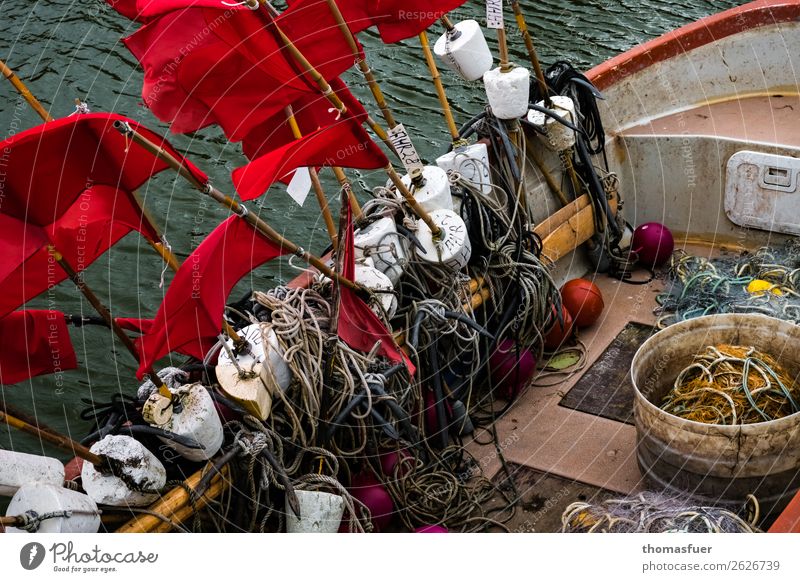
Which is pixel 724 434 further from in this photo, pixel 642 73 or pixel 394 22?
pixel 642 73

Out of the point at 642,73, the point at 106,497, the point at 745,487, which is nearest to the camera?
the point at 106,497

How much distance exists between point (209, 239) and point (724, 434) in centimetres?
180

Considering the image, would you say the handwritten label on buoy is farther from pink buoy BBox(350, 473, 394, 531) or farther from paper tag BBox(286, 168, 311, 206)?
pink buoy BBox(350, 473, 394, 531)

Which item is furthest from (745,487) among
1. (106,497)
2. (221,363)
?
(106,497)

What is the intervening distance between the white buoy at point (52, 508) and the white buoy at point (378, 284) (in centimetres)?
138

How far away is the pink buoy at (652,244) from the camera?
204 inches

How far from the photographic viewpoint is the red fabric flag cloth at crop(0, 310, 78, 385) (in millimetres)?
3732

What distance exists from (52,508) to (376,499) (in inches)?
48.9

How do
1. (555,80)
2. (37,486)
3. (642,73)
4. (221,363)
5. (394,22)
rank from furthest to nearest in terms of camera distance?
(642,73)
(555,80)
(394,22)
(221,363)
(37,486)

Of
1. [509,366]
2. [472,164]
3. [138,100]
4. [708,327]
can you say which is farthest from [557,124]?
[138,100]

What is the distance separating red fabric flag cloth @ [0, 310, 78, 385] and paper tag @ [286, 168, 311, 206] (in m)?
0.95

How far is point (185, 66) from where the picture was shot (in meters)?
3.79

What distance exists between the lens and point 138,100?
8.48 metres

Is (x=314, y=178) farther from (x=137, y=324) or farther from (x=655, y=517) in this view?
(x=655, y=517)
